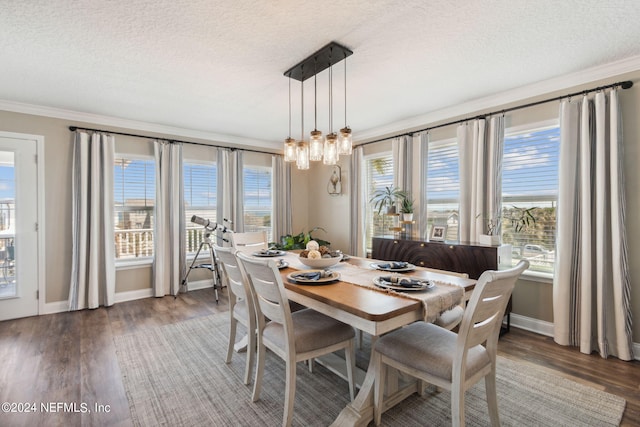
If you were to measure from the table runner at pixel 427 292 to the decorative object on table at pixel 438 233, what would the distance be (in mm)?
1510

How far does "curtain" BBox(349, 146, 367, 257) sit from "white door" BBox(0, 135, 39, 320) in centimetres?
415

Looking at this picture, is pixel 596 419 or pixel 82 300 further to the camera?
pixel 82 300

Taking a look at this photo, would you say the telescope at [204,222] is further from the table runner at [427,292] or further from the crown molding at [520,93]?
the crown molding at [520,93]

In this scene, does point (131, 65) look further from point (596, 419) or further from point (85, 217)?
point (596, 419)

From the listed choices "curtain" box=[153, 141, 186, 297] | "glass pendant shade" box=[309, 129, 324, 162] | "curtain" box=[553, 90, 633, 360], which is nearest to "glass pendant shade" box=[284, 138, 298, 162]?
"glass pendant shade" box=[309, 129, 324, 162]

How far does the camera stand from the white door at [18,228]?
348cm

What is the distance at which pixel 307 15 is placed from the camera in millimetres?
1921

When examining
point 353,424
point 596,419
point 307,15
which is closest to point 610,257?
point 596,419

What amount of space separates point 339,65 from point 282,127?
80.7 inches

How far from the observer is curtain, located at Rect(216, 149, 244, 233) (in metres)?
4.90

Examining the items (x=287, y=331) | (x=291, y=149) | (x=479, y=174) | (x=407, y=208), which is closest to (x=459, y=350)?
(x=287, y=331)

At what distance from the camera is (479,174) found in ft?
11.0

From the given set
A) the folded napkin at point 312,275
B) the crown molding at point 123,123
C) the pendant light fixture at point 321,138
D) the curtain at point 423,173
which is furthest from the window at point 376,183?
the folded napkin at point 312,275

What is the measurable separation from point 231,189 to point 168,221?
3.54ft
